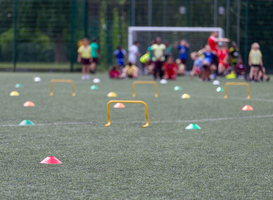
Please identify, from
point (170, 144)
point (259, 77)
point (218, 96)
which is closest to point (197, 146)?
point (170, 144)

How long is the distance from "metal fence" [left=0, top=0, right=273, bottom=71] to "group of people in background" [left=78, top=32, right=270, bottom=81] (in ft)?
6.83

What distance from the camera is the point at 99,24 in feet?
95.0

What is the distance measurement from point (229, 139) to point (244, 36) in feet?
67.0

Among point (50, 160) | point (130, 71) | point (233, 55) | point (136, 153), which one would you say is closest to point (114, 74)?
point (130, 71)

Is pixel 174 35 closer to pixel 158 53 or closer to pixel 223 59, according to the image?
pixel 223 59

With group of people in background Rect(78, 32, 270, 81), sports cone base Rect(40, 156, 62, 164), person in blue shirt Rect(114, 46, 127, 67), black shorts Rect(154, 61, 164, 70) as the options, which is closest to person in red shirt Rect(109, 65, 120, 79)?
group of people in background Rect(78, 32, 270, 81)

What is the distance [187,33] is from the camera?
91.4ft

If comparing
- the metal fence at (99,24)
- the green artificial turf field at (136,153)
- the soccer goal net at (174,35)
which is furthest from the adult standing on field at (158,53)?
the green artificial turf field at (136,153)

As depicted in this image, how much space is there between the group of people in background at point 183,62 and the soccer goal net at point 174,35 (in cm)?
117

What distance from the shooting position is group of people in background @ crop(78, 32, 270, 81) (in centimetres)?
2042

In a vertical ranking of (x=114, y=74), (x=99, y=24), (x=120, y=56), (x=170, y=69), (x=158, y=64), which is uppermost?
(x=99, y=24)

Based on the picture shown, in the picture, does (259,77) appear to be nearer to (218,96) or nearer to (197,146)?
(218,96)

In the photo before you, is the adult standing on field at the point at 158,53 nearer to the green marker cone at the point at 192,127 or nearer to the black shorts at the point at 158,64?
the black shorts at the point at 158,64

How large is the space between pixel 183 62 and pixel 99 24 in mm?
6104
